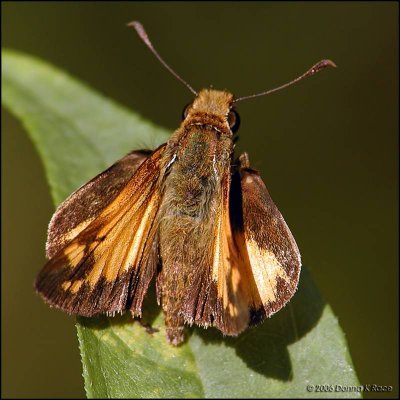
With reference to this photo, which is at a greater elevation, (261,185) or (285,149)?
(285,149)

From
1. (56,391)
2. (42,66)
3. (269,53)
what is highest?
(269,53)

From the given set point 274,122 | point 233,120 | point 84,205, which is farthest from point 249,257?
point 274,122

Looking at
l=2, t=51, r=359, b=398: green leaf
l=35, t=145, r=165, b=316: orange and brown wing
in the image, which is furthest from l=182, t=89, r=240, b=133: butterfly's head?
l=2, t=51, r=359, b=398: green leaf

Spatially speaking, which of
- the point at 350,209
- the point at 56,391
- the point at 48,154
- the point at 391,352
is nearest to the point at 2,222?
the point at 56,391

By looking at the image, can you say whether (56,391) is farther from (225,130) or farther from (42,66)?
(225,130)

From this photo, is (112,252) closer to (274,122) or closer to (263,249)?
(263,249)

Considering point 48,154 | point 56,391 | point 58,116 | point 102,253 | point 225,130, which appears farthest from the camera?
point 56,391

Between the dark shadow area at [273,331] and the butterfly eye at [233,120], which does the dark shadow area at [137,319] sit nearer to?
the dark shadow area at [273,331]

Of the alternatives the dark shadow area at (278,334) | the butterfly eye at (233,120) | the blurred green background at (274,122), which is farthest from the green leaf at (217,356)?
the blurred green background at (274,122)
